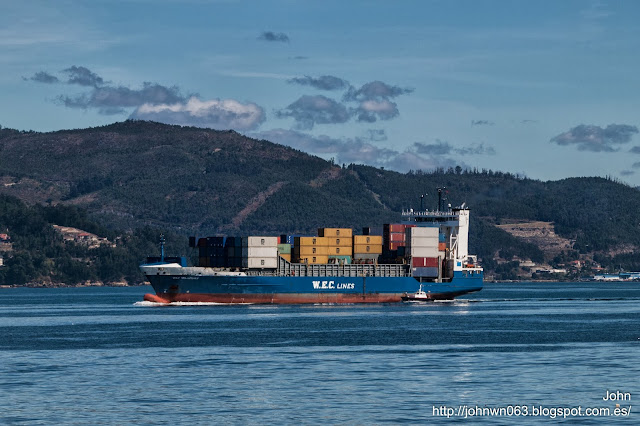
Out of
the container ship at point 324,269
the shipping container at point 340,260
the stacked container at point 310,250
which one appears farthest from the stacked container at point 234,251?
the shipping container at point 340,260

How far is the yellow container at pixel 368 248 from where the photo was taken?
488 ft

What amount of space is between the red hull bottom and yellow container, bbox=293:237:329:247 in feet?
23.4

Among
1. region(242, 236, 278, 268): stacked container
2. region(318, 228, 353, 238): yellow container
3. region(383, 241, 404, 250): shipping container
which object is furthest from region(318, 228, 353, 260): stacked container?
region(242, 236, 278, 268): stacked container

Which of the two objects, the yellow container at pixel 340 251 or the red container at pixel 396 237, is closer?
the yellow container at pixel 340 251

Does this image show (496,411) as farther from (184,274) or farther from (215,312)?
(184,274)

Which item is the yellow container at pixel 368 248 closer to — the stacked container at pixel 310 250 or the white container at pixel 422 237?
the white container at pixel 422 237

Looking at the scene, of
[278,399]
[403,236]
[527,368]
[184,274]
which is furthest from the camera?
[403,236]

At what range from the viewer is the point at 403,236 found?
150750 mm

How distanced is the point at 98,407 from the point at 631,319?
78340mm

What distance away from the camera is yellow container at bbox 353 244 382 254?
488ft

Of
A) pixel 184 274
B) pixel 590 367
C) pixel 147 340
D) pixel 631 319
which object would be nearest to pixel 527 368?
pixel 590 367

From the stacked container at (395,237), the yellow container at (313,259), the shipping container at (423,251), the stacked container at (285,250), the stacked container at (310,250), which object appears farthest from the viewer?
the stacked container at (395,237)

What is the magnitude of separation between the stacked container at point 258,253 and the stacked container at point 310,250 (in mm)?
6248

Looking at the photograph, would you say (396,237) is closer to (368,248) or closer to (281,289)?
(368,248)
